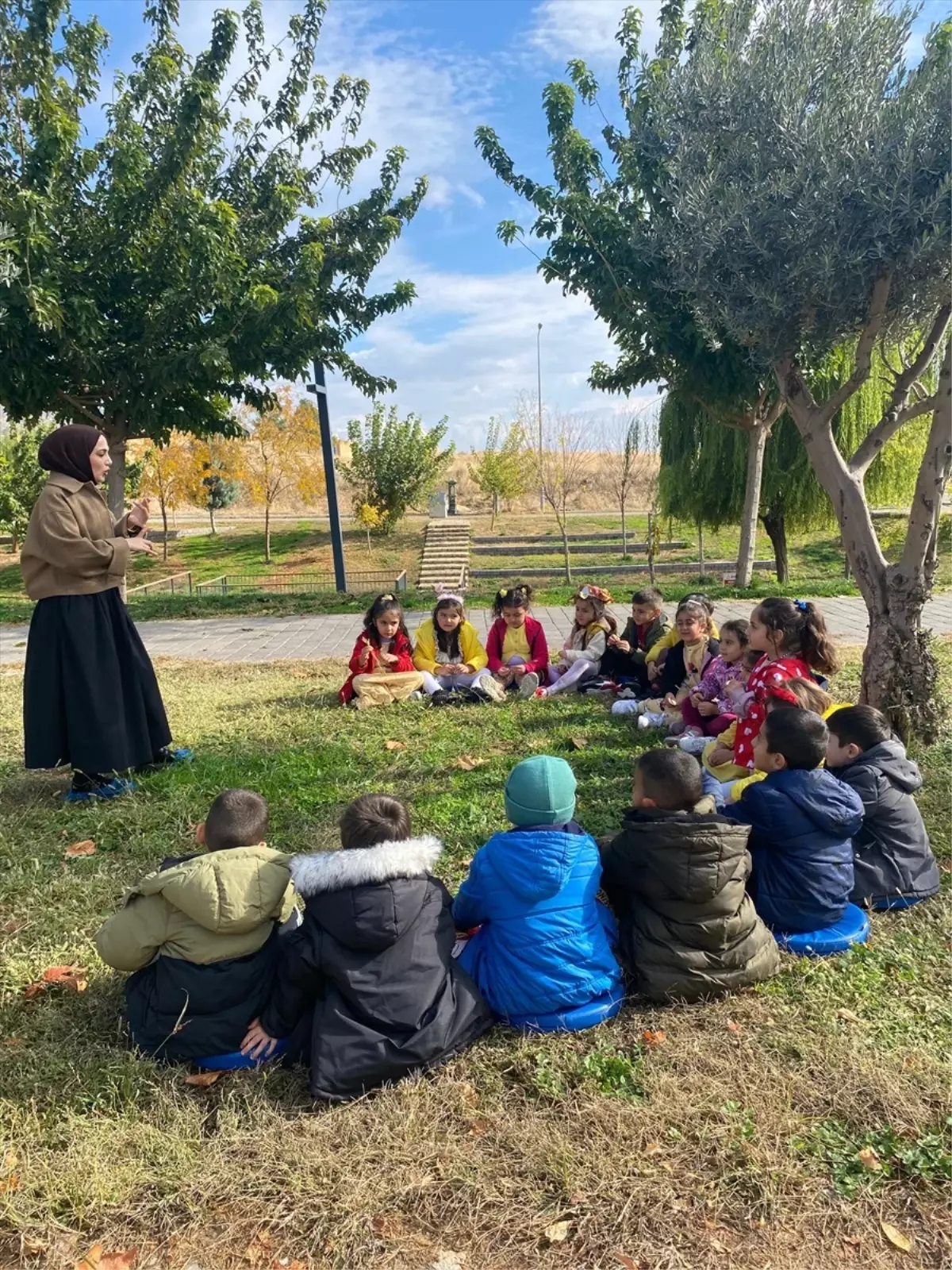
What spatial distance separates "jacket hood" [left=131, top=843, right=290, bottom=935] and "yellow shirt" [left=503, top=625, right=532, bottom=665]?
5.14 meters

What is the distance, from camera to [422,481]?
92.1 ft

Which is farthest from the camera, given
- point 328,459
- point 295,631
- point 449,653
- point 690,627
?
point 328,459

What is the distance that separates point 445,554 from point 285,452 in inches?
229

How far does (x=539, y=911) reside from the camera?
281cm

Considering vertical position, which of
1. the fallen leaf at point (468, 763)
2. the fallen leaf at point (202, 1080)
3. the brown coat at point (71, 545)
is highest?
the brown coat at point (71, 545)

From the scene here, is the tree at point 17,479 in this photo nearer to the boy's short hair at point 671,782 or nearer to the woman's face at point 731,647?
the woman's face at point 731,647

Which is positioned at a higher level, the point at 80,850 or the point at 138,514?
the point at 138,514

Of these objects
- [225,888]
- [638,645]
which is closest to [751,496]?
[638,645]

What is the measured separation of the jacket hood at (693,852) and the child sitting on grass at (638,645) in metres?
4.29

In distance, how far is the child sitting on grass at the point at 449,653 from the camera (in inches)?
292

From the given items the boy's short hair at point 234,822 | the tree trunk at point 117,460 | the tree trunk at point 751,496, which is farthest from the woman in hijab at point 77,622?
the tree trunk at point 751,496

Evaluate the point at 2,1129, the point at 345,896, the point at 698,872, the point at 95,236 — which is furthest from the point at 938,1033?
the point at 95,236

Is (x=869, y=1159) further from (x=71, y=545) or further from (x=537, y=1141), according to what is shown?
(x=71, y=545)

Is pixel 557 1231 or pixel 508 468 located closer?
pixel 557 1231
